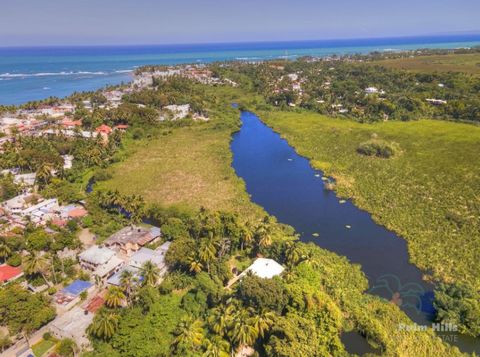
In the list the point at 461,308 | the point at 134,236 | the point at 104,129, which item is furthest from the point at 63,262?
the point at 104,129

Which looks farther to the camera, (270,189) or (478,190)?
(270,189)

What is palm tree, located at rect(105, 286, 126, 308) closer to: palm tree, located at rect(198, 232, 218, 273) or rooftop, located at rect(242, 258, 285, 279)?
palm tree, located at rect(198, 232, 218, 273)

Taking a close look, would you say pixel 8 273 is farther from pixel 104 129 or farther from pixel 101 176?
pixel 104 129

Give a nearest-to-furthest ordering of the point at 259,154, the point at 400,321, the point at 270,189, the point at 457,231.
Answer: the point at 400,321 < the point at 457,231 < the point at 270,189 < the point at 259,154

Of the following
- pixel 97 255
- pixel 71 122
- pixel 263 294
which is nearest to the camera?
pixel 263 294

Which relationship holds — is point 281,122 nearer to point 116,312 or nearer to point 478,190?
point 478,190

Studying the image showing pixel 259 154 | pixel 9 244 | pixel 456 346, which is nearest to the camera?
pixel 456 346

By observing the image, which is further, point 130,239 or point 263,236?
point 130,239

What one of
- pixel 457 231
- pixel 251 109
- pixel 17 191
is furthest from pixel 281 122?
pixel 17 191
